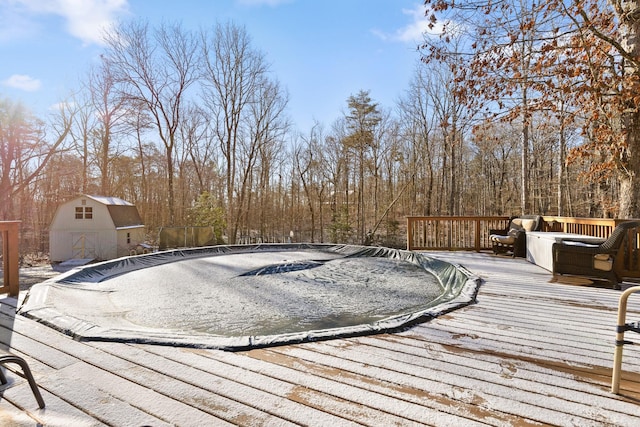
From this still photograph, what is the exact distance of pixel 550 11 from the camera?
180 inches

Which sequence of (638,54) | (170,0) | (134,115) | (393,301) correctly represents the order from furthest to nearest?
(134,115) → (170,0) → (638,54) → (393,301)

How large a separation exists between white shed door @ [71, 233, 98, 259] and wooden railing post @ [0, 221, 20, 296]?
1088cm

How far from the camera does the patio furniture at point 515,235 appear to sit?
5484mm

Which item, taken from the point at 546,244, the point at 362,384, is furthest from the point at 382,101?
the point at 362,384

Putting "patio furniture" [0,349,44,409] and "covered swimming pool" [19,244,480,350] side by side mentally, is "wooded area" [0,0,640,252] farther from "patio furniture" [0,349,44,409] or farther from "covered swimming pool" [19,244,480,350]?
"patio furniture" [0,349,44,409]

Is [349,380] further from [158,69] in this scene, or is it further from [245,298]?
[158,69]

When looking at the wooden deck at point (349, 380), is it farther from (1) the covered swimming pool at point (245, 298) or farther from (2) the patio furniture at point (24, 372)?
(1) the covered swimming pool at point (245, 298)

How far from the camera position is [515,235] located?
5.61m

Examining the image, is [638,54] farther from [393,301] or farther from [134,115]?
[134,115]

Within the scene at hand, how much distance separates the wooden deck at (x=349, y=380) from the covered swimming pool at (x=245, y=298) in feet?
0.48

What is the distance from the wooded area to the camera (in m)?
13.6

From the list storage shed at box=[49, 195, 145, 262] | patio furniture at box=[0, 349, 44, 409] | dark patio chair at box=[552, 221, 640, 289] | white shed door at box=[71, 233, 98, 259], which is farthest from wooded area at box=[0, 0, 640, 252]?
patio furniture at box=[0, 349, 44, 409]

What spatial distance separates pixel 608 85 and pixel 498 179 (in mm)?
16604

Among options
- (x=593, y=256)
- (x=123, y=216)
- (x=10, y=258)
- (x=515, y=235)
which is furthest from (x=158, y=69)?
(x=593, y=256)
